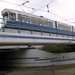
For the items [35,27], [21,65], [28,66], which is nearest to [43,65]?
[28,66]

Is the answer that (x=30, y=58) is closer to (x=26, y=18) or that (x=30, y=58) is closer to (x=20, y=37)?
(x=26, y=18)

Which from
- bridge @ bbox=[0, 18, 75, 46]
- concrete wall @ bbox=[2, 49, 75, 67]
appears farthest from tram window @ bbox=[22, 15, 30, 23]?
concrete wall @ bbox=[2, 49, 75, 67]

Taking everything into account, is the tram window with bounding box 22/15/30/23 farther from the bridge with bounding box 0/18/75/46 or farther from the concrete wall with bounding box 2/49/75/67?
the concrete wall with bounding box 2/49/75/67

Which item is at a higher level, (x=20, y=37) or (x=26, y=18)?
(x=26, y=18)

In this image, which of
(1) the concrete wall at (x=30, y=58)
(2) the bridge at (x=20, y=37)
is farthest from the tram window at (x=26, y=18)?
(1) the concrete wall at (x=30, y=58)

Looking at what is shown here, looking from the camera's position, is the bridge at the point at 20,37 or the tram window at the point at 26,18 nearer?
the bridge at the point at 20,37

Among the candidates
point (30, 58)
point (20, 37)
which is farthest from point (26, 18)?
point (30, 58)

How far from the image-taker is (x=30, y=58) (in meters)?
14.1

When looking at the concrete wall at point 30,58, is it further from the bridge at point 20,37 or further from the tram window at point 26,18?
the tram window at point 26,18

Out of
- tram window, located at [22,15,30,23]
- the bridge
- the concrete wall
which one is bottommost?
the concrete wall

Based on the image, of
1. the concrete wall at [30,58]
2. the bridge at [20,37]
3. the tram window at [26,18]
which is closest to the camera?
the bridge at [20,37]

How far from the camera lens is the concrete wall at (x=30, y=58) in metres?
14.2

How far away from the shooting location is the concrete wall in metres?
14.2

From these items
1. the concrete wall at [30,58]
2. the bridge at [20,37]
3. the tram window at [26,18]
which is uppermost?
the tram window at [26,18]
